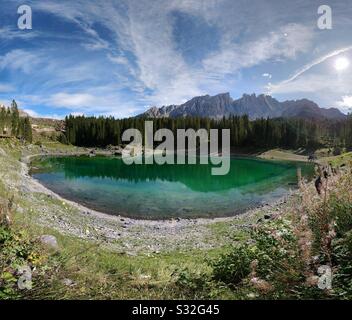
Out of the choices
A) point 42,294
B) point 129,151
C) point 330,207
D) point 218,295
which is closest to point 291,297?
point 218,295

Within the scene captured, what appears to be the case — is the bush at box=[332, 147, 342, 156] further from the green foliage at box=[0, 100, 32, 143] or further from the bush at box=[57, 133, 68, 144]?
the green foliage at box=[0, 100, 32, 143]

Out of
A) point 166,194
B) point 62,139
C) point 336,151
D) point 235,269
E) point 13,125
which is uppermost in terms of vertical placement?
point 13,125

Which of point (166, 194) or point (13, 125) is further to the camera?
point (13, 125)

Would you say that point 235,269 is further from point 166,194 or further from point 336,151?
point 336,151

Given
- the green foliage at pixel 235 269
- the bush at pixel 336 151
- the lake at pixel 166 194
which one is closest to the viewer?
the green foliage at pixel 235 269

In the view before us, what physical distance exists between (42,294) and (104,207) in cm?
2398

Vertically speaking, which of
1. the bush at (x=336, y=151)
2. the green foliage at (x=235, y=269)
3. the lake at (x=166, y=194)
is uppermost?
the bush at (x=336, y=151)

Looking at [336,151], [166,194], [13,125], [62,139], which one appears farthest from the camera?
[62,139]

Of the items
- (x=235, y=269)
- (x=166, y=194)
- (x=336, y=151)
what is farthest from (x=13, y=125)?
(x=235, y=269)

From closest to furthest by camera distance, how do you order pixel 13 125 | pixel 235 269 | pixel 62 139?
pixel 235 269 → pixel 13 125 → pixel 62 139

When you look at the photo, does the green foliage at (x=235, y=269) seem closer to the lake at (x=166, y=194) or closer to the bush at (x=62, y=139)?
the lake at (x=166, y=194)

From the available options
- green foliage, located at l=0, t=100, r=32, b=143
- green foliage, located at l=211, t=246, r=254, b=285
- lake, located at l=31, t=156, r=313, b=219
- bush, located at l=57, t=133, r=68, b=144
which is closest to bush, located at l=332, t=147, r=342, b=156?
lake, located at l=31, t=156, r=313, b=219

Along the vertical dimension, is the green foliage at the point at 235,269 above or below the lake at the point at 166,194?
above

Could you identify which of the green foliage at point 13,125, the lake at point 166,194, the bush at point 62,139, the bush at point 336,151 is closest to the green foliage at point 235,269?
the lake at point 166,194
